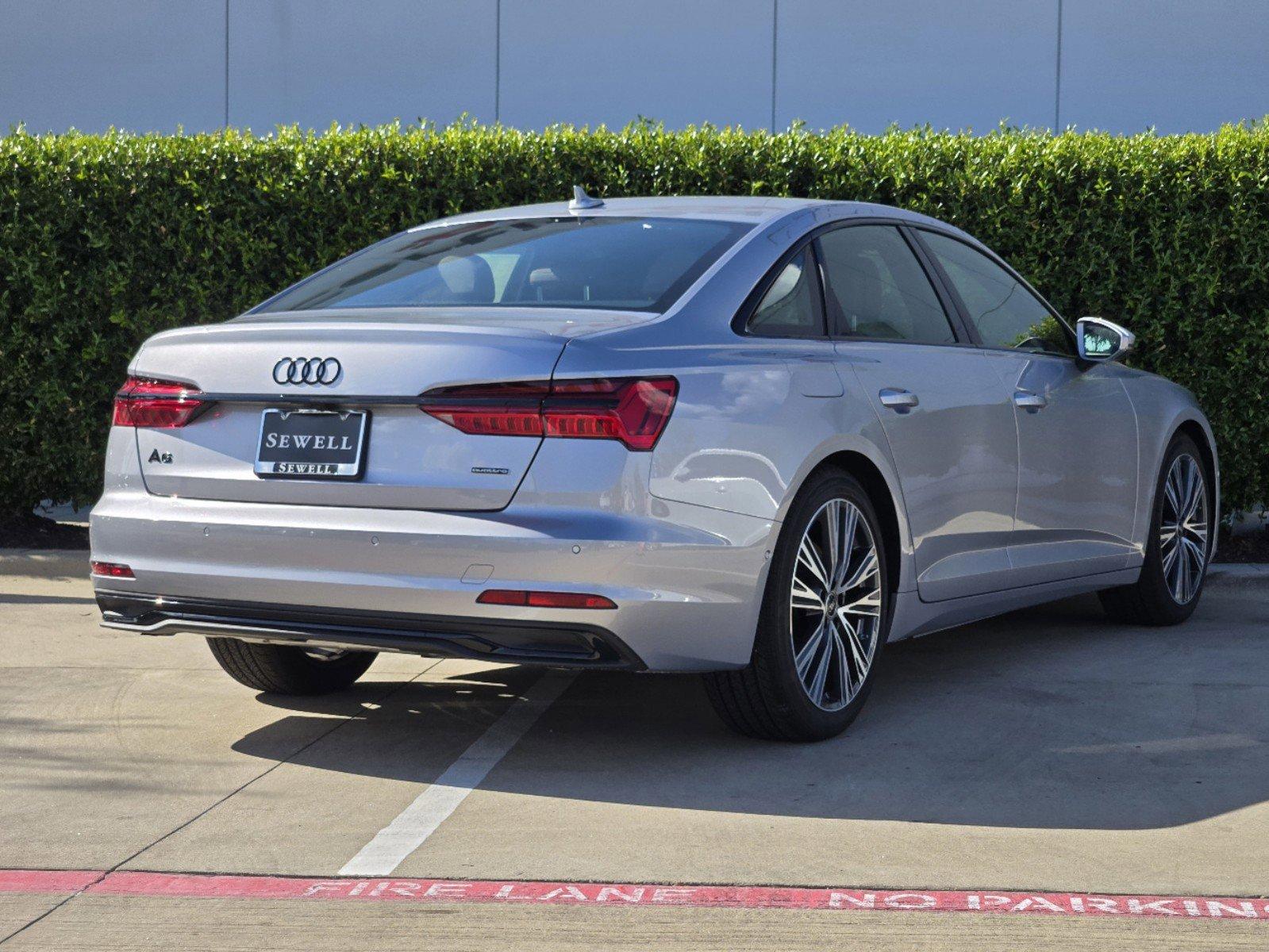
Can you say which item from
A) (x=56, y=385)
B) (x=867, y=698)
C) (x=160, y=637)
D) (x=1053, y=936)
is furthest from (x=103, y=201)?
(x=1053, y=936)

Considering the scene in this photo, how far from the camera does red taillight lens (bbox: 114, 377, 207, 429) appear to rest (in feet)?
15.9

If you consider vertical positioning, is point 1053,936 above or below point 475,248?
below

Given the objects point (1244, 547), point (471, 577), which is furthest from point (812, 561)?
point (1244, 547)

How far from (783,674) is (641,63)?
399 inches

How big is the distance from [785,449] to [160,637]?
3602mm

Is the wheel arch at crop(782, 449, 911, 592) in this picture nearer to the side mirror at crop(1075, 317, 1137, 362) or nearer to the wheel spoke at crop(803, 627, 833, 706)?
the wheel spoke at crop(803, 627, 833, 706)

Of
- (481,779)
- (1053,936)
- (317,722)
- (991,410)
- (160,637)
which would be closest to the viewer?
(1053,936)

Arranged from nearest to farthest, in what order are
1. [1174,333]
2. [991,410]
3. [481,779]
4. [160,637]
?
[481,779], [991,410], [160,637], [1174,333]

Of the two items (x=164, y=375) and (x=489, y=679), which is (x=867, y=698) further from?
(x=164, y=375)

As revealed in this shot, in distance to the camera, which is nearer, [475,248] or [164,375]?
[164,375]

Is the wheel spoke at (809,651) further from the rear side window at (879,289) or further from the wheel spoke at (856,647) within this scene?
the rear side window at (879,289)

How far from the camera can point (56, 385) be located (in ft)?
29.7

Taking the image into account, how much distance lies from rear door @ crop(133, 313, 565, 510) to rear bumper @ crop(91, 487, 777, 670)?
6 centimetres

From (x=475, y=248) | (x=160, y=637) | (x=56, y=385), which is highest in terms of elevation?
(x=475, y=248)
